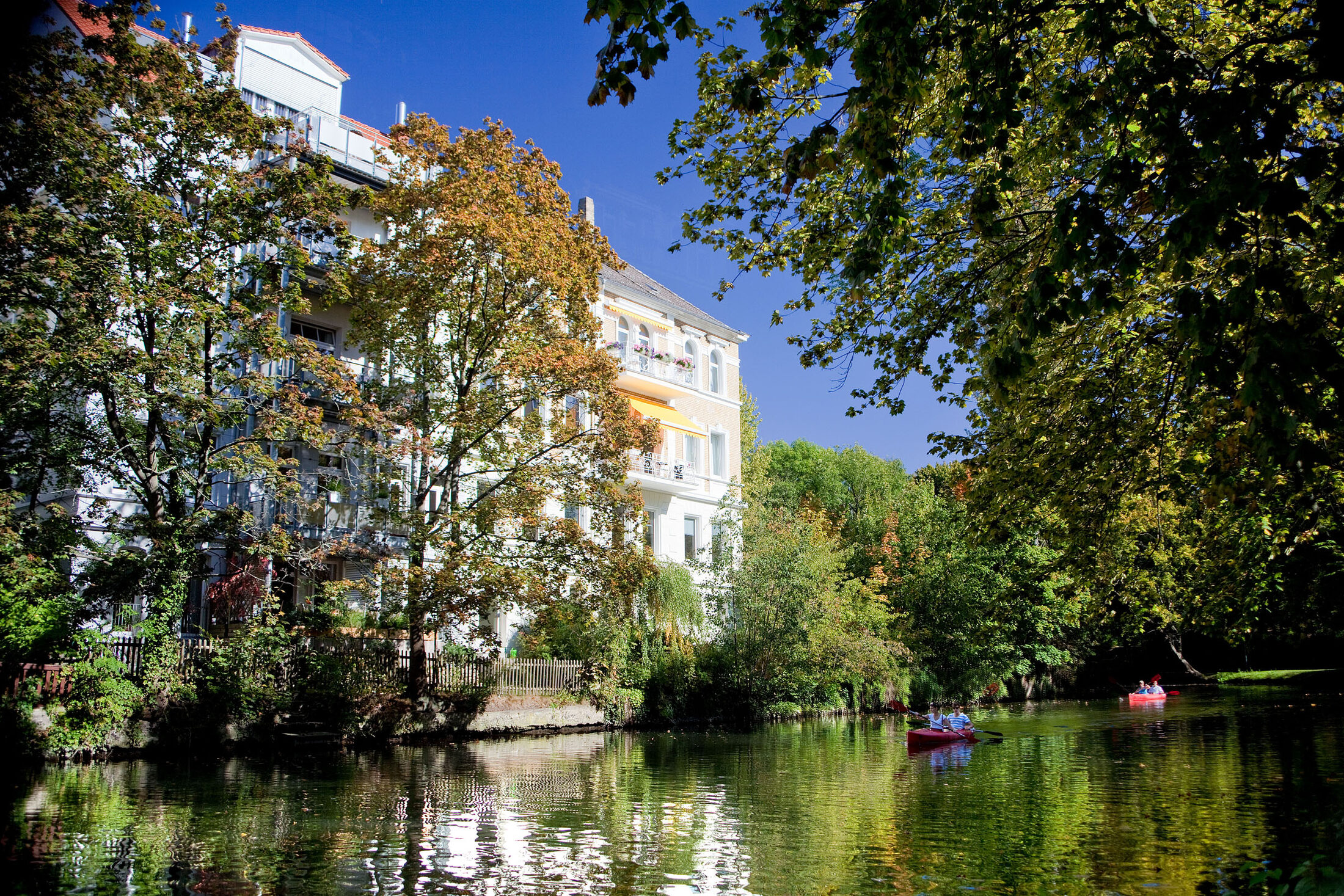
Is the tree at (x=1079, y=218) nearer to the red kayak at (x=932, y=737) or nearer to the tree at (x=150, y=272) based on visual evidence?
the red kayak at (x=932, y=737)

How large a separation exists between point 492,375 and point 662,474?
503 inches

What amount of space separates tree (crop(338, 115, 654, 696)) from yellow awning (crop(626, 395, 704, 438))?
1091cm

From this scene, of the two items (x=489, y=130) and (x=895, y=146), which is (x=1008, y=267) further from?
(x=489, y=130)

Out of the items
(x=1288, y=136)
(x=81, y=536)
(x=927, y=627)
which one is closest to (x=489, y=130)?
(x=81, y=536)

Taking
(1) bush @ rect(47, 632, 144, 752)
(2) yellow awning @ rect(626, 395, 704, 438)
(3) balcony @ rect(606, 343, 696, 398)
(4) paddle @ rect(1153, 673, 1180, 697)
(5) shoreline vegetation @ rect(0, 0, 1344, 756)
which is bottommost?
(4) paddle @ rect(1153, 673, 1180, 697)

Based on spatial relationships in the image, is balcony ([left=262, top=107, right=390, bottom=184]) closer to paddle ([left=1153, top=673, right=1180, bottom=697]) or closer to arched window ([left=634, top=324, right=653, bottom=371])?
arched window ([left=634, top=324, right=653, bottom=371])

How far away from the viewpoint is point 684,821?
12.4m

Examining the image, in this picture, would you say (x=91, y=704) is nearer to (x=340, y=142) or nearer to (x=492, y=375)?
(x=492, y=375)

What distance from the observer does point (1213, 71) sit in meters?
6.44

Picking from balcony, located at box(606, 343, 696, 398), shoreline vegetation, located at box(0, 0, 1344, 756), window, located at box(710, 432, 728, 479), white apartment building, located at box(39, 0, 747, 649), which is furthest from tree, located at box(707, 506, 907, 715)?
balcony, located at box(606, 343, 696, 398)

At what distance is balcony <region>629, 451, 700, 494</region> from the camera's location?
123 feet

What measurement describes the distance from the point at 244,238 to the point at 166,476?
6.04 meters

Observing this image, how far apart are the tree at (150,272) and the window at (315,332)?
732cm

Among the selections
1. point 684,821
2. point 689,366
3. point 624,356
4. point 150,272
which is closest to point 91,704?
point 150,272
